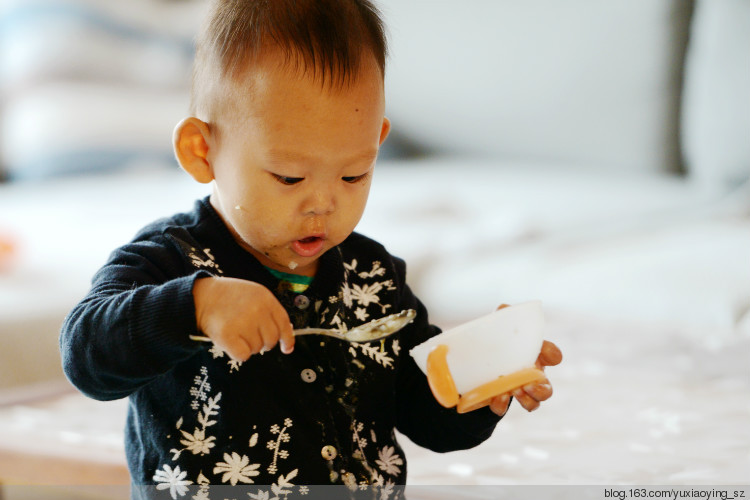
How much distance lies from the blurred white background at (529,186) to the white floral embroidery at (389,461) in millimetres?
147

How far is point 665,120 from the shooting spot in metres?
1.95

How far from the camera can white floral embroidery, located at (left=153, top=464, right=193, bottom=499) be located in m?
0.77

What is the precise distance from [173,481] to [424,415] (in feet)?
0.89

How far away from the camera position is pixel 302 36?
29.5 inches

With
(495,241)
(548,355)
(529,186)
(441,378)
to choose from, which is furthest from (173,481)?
(529,186)

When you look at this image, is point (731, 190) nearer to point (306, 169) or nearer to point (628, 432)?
point (628, 432)

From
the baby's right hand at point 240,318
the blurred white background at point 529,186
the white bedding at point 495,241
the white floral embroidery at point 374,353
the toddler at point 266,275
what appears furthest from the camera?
the white bedding at point 495,241

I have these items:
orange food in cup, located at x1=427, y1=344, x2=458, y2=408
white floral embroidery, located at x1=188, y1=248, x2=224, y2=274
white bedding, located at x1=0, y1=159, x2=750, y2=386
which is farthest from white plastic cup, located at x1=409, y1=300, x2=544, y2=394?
white bedding, located at x1=0, y1=159, x2=750, y2=386

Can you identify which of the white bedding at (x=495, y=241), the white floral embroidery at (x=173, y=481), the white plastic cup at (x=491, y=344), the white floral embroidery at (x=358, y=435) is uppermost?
the white bedding at (x=495, y=241)

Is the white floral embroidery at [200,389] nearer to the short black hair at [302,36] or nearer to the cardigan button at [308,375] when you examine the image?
the cardigan button at [308,375]

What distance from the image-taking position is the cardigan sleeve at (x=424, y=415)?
2.85 feet

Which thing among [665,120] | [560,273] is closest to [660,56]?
[665,120]

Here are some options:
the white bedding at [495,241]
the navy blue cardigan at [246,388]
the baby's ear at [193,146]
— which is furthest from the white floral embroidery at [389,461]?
the white bedding at [495,241]

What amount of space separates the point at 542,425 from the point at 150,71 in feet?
6.15
